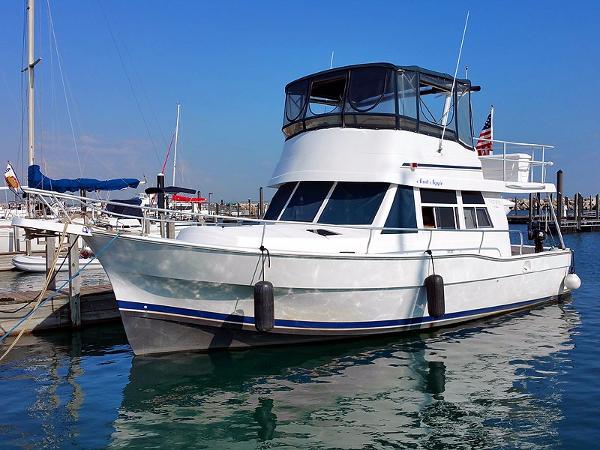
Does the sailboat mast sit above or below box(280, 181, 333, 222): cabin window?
above

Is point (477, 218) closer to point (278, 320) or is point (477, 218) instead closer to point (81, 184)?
point (278, 320)

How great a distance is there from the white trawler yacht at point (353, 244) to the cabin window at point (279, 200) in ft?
0.10

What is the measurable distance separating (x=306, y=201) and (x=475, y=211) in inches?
135

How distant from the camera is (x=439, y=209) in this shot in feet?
34.2

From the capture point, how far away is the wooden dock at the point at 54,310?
10.7 metres

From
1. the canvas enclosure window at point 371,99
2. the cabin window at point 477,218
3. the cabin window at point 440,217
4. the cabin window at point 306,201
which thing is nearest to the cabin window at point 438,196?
the cabin window at point 440,217

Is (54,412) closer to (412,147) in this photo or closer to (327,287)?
(327,287)

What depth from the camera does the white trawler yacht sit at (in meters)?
8.07

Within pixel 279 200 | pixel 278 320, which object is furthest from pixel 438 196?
pixel 278 320

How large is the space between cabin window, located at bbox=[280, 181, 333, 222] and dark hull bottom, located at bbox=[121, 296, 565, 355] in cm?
227

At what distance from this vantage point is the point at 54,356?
937cm

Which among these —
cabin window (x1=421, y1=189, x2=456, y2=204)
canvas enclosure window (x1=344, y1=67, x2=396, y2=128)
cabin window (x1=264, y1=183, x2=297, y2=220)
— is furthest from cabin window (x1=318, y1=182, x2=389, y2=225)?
canvas enclosure window (x1=344, y1=67, x2=396, y2=128)

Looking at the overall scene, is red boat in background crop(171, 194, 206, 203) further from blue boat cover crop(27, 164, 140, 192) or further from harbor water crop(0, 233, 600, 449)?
harbor water crop(0, 233, 600, 449)

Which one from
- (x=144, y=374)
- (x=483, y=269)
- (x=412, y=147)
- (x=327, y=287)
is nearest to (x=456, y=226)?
(x=483, y=269)
